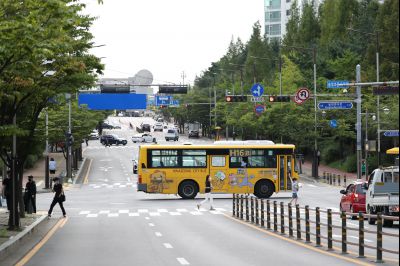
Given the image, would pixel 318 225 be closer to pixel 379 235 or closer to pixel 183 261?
pixel 183 261

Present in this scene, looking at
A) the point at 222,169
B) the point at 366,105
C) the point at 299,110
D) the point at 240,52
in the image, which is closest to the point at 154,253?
the point at 222,169

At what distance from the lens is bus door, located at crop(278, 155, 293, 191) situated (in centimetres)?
4859

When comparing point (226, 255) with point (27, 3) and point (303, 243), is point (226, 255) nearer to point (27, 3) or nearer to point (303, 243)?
point (303, 243)

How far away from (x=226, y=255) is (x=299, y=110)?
186 feet

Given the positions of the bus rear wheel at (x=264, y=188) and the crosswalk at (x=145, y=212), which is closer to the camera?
the crosswalk at (x=145, y=212)

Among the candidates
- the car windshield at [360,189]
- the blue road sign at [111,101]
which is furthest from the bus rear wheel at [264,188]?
the blue road sign at [111,101]

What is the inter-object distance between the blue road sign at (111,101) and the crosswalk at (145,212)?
3488 centimetres

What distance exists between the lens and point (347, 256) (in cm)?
1936

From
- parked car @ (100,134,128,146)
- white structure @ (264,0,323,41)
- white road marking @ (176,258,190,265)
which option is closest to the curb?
white road marking @ (176,258,190,265)

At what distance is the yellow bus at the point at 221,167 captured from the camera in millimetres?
48281

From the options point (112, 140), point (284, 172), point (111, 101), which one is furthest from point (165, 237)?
point (112, 140)

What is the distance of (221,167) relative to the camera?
4859 cm

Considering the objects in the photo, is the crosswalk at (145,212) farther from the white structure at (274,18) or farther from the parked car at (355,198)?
the white structure at (274,18)

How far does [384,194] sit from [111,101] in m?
49.5
